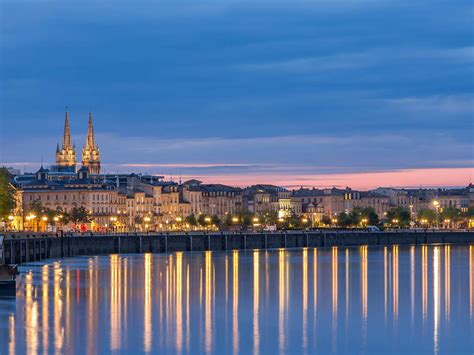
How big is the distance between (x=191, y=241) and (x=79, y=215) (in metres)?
37.7

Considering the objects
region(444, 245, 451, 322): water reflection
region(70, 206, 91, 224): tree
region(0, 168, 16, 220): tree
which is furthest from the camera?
region(70, 206, 91, 224): tree

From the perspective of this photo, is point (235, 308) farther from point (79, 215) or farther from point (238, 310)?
point (79, 215)

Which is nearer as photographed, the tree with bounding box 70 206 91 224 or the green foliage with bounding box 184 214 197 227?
the tree with bounding box 70 206 91 224

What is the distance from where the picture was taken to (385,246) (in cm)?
15638

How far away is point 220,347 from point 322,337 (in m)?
4.51

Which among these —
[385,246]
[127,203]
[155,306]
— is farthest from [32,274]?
[127,203]

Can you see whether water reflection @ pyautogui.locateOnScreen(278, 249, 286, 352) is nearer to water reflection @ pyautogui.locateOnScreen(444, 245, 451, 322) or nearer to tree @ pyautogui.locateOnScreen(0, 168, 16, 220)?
water reflection @ pyautogui.locateOnScreen(444, 245, 451, 322)

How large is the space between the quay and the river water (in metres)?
9.20

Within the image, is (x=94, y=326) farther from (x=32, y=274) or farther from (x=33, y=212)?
(x=33, y=212)

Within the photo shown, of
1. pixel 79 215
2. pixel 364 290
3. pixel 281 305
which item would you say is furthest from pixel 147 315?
pixel 79 215

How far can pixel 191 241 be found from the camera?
434 feet

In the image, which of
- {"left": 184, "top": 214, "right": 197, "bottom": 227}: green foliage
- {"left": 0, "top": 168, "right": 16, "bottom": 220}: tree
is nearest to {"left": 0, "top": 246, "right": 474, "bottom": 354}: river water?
{"left": 0, "top": 168, "right": 16, "bottom": 220}: tree

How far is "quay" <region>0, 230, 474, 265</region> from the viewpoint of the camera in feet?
327

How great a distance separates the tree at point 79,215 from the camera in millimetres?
166875
